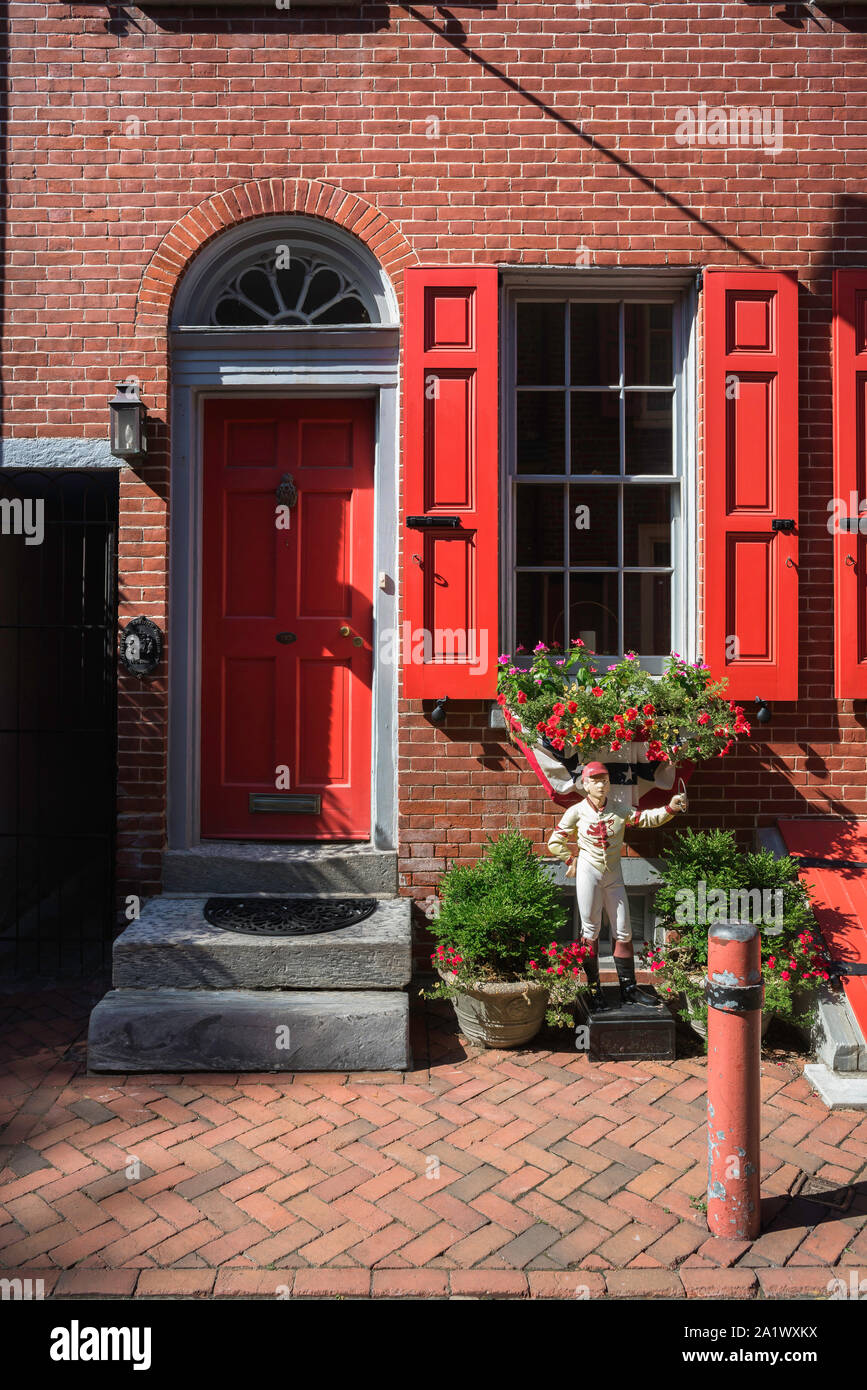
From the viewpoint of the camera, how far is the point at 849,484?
510cm

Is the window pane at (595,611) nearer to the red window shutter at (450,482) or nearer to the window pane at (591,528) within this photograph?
the window pane at (591,528)

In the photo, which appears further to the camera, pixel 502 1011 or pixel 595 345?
pixel 595 345

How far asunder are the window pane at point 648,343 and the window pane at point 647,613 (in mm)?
1107

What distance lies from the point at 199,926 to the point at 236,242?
12.0 ft

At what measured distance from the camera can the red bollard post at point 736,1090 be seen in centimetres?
301

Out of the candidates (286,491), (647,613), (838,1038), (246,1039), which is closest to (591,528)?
(647,613)

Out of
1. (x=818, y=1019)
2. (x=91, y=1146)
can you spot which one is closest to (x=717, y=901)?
(x=818, y=1019)

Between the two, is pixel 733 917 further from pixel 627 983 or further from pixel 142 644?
pixel 142 644

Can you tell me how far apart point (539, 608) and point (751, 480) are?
131 cm

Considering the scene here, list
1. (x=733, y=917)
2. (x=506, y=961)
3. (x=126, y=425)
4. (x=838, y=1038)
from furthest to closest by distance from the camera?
(x=126, y=425), (x=733, y=917), (x=506, y=961), (x=838, y=1038)

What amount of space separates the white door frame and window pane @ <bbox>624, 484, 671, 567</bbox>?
1311 mm

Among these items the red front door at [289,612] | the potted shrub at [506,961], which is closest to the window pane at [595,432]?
the red front door at [289,612]

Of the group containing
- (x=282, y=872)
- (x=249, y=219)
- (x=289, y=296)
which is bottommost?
(x=282, y=872)

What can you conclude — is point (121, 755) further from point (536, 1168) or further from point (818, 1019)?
point (818, 1019)
